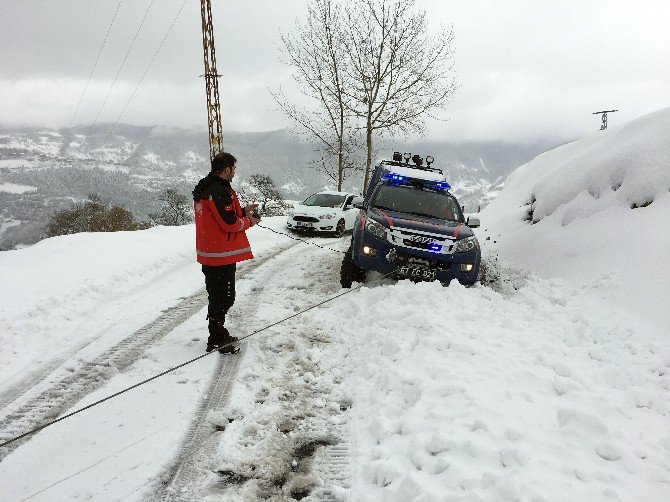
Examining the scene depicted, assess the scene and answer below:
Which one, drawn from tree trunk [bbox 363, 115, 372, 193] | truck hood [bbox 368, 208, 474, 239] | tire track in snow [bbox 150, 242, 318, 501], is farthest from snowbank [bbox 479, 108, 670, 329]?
tree trunk [bbox 363, 115, 372, 193]

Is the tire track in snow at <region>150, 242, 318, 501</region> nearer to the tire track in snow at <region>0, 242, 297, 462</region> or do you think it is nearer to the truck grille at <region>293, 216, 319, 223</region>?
the tire track in snow at <region>0, 242, 297, 462</region>

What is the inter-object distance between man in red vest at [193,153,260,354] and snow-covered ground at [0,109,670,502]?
51cm

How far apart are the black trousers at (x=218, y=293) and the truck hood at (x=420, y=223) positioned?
10.1ft

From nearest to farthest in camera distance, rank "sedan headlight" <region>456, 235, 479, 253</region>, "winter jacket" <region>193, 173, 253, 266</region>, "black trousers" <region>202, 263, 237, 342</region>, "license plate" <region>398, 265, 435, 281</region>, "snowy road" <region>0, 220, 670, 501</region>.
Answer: "snowy road" <region>0, 220, 670, 501</region> < "winter jacket" <region>193, 173, 253, 266</region> < "black trousers" <region>202, 263, 237, 342</region> < "license plate" <region>398, 265, 435, 281</region> < "sedan headlight" <region>456, 235, 479, 253</region>

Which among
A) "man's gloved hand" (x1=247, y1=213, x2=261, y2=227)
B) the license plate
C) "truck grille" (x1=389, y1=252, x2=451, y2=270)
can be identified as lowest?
the license plate

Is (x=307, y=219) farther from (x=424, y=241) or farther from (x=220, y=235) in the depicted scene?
(x=220, y=235)

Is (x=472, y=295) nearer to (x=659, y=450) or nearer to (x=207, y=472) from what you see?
(x=659, y=450)

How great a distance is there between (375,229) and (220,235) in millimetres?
3069

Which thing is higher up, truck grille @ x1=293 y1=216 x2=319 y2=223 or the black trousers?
truck grille @ x1=293 y1=216 x2=319 y2=223

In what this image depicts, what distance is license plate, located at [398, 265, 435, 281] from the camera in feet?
20.6

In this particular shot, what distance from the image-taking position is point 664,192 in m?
7.20

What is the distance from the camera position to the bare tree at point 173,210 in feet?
163

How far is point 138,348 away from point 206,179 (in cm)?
206

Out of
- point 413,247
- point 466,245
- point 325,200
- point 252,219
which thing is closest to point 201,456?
point 252,219
